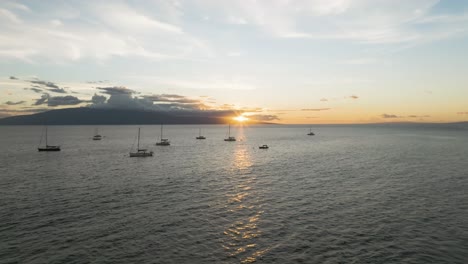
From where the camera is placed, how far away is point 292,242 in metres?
37.0

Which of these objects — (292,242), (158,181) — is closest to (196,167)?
(158,181)

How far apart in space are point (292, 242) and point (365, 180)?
4680 centimetres

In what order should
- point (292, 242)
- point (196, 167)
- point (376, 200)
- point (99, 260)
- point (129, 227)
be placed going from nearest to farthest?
1. point (99, 260)
2. point (292, 242)
3. point (129, 227)
4. point (376, 200)
5. point (196, 167)

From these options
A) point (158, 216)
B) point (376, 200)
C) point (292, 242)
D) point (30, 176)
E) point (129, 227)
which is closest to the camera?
point (292, 242)

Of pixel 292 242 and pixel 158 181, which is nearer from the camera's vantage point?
pixel 292 242

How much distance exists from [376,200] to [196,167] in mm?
57593

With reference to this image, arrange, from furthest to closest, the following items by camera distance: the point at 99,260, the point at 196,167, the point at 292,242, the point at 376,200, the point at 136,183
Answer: the point at 196,167 → the point at 136,183 → the point at 376,200 → the point at 292,242 → the point at 99,260

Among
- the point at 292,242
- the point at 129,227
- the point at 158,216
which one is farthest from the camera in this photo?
the point at 158,216

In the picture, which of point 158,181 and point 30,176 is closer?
point 158,181

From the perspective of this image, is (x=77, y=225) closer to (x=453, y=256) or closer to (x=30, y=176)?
(x=453, y=256)

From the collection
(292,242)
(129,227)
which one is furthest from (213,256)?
(129,227)

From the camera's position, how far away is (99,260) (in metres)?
32.2

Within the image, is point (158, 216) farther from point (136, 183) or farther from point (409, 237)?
point (409, 237)

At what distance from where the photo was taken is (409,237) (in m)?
38.2
